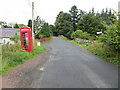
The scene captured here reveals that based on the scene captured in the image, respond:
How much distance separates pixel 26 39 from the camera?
32.9ft

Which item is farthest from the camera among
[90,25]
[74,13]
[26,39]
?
[74,13]

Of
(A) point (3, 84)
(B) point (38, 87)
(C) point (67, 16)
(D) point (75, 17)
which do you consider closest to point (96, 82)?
(B) point (38, 87)

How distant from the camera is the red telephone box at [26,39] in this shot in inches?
377

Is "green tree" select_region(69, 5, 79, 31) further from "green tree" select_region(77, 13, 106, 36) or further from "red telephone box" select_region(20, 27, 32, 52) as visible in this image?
"red telephone box" select_region(20, 27, 32, 52)

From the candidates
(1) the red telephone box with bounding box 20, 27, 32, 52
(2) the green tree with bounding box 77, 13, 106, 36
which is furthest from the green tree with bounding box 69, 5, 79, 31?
(1) the red telephone box with bounding box 20, 27, 32, 52

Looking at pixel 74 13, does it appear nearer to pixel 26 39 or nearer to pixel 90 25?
pixel 90 25

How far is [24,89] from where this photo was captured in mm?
3451

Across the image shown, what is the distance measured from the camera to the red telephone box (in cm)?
958

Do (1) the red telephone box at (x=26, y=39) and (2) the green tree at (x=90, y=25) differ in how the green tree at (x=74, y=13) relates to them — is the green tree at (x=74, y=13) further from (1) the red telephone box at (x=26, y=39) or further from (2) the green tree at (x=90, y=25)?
(1) the red telephone box at (x=26, y=39)

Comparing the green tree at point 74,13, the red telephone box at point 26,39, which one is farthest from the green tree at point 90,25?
the red telephone box at point 26,39

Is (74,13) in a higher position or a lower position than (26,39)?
higher

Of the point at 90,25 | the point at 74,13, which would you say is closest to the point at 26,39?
the point at 90,25

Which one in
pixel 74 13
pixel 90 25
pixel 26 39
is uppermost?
pixel 74 13

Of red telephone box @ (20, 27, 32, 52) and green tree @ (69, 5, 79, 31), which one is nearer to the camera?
red telephone box @ (20, 27, 32, 52)
